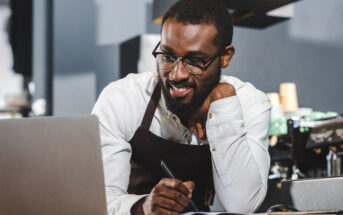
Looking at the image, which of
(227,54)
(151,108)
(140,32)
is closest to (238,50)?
(140,32)

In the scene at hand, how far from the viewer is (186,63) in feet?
4.32

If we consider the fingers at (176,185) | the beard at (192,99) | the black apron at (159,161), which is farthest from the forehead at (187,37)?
the fingers at (176,185)

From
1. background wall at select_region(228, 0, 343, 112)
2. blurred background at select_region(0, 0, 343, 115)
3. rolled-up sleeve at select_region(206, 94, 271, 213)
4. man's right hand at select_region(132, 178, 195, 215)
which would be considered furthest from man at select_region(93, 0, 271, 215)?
background wall at select_region(228, 0, 343, 112)

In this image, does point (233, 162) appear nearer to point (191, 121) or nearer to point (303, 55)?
point (191, 121)

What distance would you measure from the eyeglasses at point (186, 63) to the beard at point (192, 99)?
0.04m

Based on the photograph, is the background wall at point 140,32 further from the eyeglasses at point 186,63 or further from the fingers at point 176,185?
the fingers at point 176,185

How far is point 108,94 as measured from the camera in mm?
1432

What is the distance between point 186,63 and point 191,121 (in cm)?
22

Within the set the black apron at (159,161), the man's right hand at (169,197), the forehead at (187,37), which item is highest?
the forehead at (187,37)

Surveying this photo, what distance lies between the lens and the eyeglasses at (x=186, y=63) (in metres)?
1.31

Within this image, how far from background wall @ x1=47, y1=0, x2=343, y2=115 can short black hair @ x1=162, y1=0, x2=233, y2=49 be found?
2287 mm

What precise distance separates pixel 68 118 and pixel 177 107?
619mm

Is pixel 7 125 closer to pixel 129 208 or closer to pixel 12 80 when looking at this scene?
pixel 129 208

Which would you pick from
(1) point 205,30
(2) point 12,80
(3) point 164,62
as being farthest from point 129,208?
(2) point 12,80
